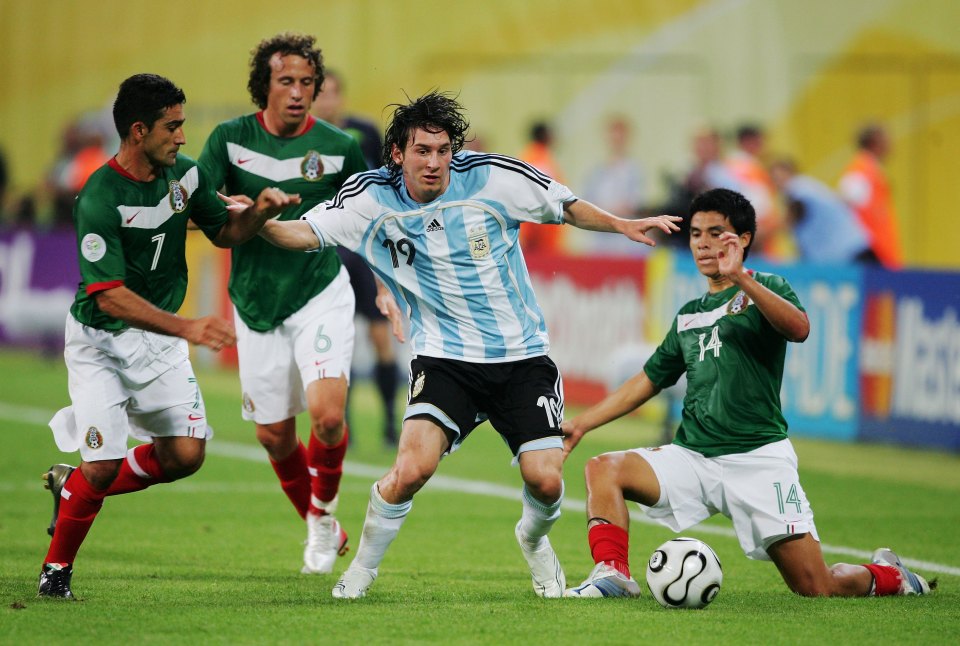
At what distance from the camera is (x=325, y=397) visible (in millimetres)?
7539

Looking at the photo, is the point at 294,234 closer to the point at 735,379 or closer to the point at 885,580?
the point at 735,379

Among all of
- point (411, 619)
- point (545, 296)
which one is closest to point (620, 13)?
point (545, 296)

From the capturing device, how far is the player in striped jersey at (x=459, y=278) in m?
6.39

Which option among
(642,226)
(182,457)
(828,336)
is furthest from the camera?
(828,336)

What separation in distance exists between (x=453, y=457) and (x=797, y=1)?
1466cm

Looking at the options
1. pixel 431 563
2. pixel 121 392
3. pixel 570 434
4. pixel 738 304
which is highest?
pixel 738 304

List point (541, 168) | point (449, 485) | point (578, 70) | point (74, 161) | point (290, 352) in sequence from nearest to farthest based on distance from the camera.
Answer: point (290, 352), point (449, 485), point (541, 168), point (74, 161), point (578, 70)

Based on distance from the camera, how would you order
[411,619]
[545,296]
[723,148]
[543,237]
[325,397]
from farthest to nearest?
[723,148], [543,237], [545,296], [325,397], [411,619]

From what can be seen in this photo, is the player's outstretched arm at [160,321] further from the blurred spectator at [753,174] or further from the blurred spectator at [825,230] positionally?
the blurred spectator at [753,174]

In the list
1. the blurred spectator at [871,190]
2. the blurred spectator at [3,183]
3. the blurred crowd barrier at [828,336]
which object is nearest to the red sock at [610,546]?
the blurred crowd barrier at [828,336]

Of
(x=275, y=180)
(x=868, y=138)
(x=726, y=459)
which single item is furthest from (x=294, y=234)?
(x=868, y=138)

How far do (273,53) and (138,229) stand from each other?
5.12 ft

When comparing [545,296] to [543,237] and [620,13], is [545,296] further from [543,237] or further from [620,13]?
[620,13]

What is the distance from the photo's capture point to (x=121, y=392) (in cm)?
655
